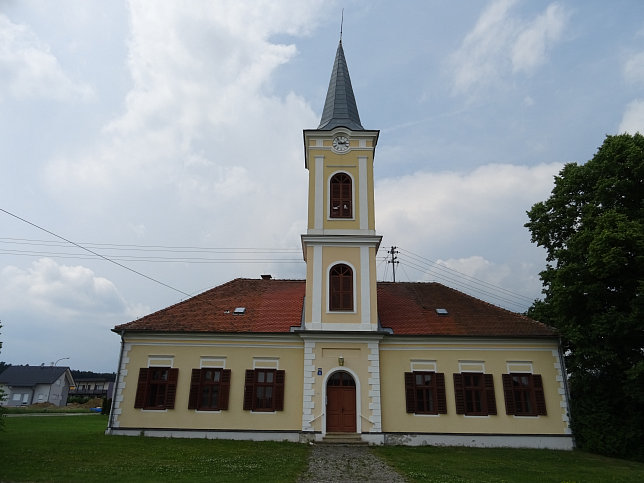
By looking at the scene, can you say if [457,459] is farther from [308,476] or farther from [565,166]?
[565,166]

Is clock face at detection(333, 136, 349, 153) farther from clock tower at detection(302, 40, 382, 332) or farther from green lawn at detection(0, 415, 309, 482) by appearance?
green lawn at detection(0, 415, 309, 482)

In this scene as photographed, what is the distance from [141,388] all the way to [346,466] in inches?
402

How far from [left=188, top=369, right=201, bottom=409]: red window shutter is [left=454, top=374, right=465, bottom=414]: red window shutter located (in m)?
10.7

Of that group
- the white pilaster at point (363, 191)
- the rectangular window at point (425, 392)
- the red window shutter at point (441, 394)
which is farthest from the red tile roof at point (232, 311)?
the red window shutter at point (441, 394)

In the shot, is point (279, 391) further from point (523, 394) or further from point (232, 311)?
point (523, 394)

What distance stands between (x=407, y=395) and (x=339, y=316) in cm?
423

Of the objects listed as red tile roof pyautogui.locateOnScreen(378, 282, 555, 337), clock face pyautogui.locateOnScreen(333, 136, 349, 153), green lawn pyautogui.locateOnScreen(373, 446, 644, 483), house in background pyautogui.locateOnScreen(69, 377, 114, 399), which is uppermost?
clock face pyautogui.locateOnScreen(333, 136, 349, 153)

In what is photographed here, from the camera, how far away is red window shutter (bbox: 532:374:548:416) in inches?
711

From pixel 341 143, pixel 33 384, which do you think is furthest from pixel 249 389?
pixel 33 384

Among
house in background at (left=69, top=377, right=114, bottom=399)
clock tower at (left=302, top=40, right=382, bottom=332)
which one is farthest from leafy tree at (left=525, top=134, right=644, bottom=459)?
house in background at (left=69, top=377, right=114, bottom=399)

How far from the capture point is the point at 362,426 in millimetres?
17438

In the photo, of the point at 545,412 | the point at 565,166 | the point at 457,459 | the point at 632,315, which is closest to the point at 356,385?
the point at 457,459

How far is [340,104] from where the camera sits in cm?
2256

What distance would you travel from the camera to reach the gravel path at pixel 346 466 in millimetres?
10748
